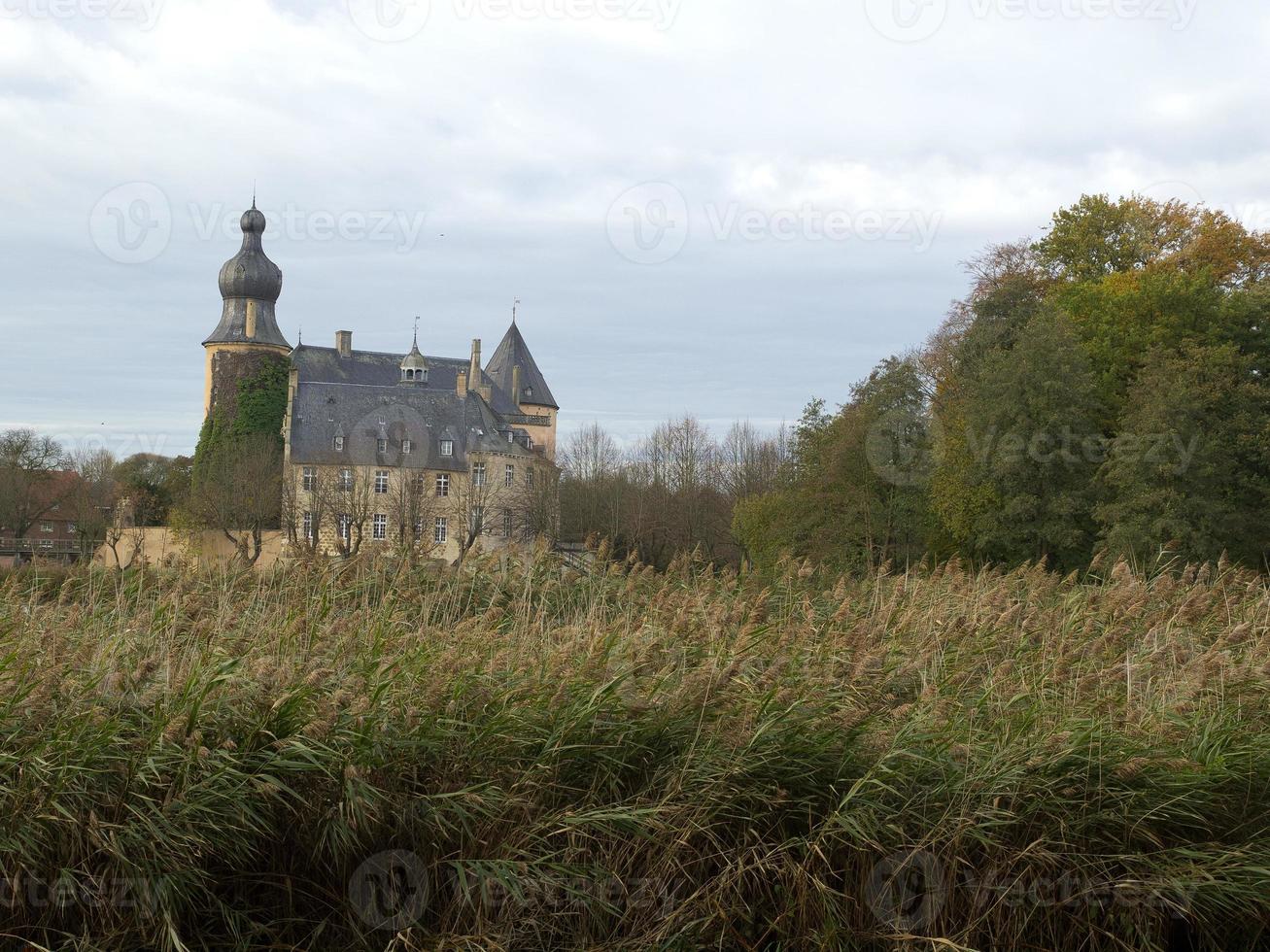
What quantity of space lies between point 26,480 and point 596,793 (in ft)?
215

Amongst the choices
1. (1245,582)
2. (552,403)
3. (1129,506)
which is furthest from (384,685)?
(552,403)

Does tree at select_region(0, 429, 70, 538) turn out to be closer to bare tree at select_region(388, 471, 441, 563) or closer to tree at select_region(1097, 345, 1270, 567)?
bare tree at select_region(388, 471, 441, 563)

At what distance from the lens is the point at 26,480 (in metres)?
64.8

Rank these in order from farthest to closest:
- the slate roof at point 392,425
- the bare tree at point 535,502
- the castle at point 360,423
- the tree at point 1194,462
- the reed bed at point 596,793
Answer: the slate roof at point 392,425, the castle at point 360,423, the bare tree at point 535,502, the tree at point 1194,462, the reed bed at point 596,793

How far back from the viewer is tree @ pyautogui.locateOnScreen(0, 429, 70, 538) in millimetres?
61844

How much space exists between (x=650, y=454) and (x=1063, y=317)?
4609cm

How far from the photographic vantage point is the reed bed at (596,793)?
5.35 metres

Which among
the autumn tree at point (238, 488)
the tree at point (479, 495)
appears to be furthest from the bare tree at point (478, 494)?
the autumn tree at point (238, 488)

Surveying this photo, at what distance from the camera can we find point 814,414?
51.2 m

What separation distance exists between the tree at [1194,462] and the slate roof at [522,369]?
67146 millimetres

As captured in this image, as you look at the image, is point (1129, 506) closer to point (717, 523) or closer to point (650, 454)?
point (717, 523)

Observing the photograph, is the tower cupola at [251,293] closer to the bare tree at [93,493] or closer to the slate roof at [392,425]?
the slate roof at [392,425]

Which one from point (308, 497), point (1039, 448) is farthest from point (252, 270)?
point (1039, 448)

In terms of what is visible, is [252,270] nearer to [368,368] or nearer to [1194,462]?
[368,368]
